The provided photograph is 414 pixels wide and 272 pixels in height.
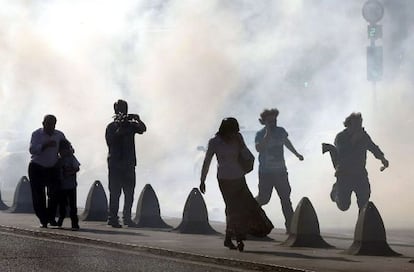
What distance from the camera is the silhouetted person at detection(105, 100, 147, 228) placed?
1509 centimetres

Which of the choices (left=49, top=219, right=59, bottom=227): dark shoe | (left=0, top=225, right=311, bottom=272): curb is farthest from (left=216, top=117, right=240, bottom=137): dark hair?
(left=49, top=219, right=59, bottom=227): dark shoe

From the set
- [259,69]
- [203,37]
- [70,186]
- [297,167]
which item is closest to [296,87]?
[259,69]

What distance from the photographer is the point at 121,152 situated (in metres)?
15.2

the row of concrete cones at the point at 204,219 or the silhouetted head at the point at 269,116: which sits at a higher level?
the silhouetted head at the point at 269,116

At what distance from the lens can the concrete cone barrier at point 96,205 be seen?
16.6 meters

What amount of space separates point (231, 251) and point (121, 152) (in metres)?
3.64

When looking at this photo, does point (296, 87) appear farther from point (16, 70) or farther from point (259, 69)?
point (16, 70)

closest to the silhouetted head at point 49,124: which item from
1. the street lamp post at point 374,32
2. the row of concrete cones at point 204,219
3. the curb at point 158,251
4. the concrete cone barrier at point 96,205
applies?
the curb at point 158,251

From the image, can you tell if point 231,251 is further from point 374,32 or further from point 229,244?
point 374,32

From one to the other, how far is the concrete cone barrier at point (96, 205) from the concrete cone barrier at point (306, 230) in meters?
4.83

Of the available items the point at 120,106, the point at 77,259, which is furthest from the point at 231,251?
the point at 120,106

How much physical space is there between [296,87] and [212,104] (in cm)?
421

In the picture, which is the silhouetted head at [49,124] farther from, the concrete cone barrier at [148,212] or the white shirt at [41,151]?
the concrete cone barrier at [148,212]

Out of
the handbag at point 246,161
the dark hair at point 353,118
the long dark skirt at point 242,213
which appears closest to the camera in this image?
the long dark skirt at point 242,213
